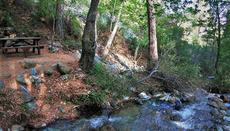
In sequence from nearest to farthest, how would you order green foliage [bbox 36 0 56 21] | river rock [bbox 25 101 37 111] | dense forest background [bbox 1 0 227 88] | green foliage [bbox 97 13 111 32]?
1. river rock [bbox 25 101 37 111]
2. dense forest background [bbox 1 0 227 88]
3. green foliage [bbox 36 0 56 21]
4. green foliage [bbox 97 13 111 32]

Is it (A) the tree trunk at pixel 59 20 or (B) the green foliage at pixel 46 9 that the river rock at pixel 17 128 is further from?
(B) the green foliage at pixel 46 9

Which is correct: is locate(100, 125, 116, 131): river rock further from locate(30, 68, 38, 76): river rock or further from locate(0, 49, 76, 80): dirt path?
locate(0, 49, 76, 80): dirt path

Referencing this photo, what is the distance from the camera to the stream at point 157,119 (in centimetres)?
873

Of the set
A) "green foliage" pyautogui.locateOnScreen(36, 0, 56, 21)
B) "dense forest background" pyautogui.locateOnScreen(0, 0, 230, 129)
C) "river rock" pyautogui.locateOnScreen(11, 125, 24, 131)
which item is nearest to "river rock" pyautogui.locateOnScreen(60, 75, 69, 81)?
"dense forest background" pyautogui.locateOnScreen(0, 0, 230, 129)

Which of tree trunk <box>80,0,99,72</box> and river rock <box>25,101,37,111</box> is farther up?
tree trunk <box>80,0,99,72</box>

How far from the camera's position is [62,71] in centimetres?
1065

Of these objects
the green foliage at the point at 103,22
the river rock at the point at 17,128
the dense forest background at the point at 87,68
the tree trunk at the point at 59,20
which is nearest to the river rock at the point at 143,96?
the dense forest background at the point at 87,68

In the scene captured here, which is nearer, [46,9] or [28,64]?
[28,64]

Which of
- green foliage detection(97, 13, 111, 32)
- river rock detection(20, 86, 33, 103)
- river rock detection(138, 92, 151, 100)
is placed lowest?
river rock detection(138, 92, 151, 100)

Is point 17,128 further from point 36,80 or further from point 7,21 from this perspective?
point 7,21

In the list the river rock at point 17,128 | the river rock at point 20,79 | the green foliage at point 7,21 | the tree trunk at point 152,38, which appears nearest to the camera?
the river rock at point 17,128

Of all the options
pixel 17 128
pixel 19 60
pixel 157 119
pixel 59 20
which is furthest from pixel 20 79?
pixel 59 20

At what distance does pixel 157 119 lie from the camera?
9.88m

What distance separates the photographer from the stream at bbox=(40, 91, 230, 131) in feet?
28.7
